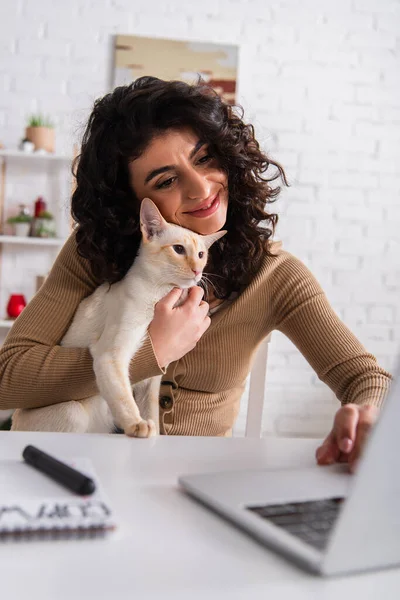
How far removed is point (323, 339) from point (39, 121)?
2.48m

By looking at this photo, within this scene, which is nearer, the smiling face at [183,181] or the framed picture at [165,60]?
the smiling face at [183,181]

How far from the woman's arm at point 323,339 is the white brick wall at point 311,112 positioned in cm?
214

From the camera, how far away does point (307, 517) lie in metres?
0.54

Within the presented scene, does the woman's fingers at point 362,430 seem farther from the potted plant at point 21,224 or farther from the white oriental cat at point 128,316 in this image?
the potted plant at point 21,224

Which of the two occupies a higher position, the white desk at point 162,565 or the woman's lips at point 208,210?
the woman's lips at point 208,210

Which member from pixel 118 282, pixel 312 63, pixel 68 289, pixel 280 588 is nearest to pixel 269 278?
pixel 118 282

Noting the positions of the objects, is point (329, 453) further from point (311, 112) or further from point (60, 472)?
point (311, 112)

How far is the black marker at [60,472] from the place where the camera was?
0.59 m

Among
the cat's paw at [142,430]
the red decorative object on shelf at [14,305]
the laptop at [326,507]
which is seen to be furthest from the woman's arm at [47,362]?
the red decorative object on shelf at [14,305]

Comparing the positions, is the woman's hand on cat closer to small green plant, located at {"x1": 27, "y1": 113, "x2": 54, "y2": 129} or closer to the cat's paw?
the cat's paw

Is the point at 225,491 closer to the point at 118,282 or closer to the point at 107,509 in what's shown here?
the point at 107,509

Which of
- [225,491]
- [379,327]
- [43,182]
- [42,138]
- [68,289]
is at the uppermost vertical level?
[42,138]

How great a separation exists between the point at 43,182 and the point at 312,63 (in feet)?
5.29

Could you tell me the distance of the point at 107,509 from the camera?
21.4 inches
